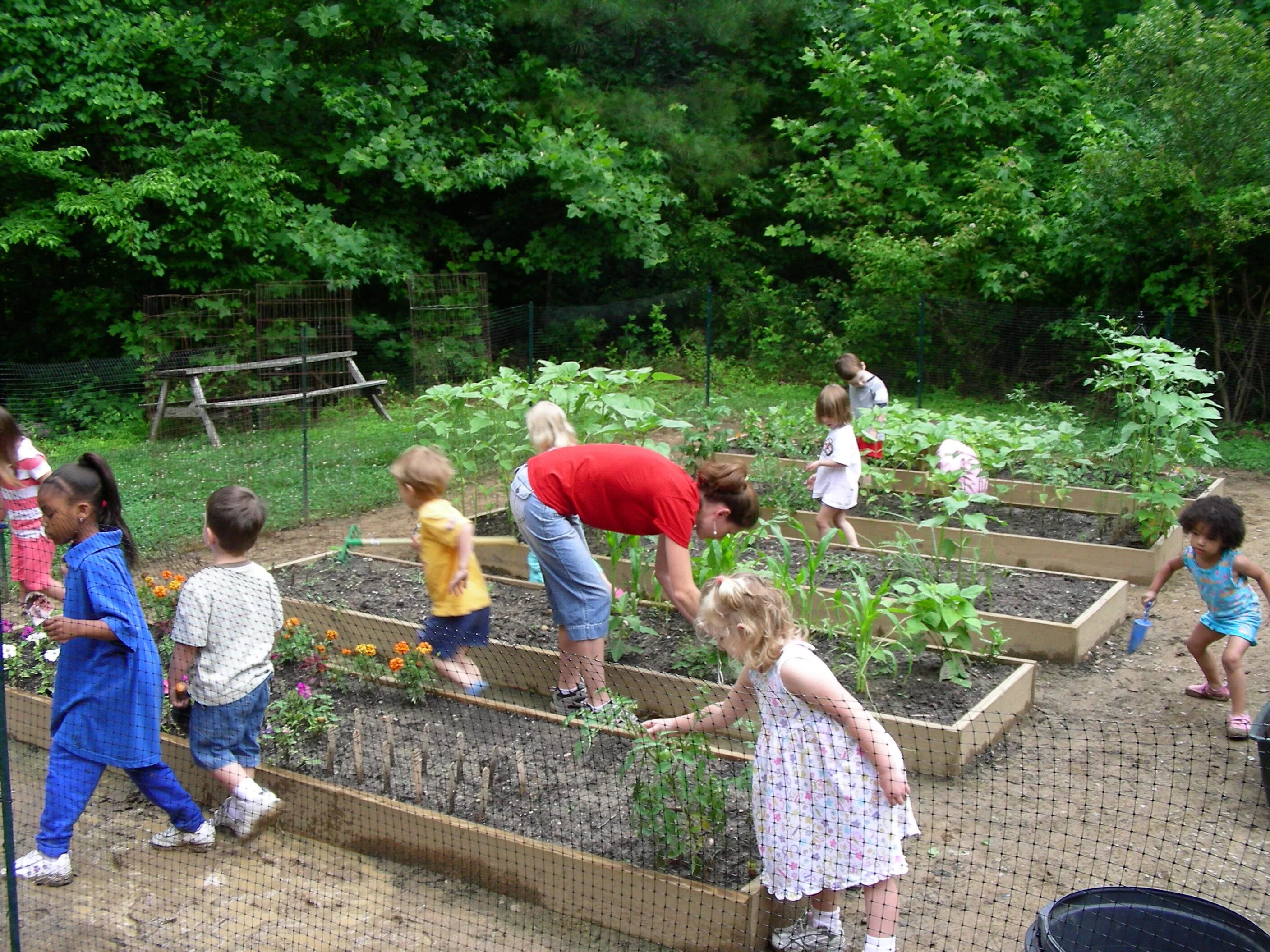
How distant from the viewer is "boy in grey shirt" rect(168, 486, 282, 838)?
352cm

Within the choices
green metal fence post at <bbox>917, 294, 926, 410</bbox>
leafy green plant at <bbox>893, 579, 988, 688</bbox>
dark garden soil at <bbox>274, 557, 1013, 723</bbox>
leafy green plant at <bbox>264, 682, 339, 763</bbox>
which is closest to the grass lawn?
green metal fence post at <bbox>917, 294, 926, 410</bbox>

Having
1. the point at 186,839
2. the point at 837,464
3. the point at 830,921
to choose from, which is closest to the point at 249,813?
the point at 186,839

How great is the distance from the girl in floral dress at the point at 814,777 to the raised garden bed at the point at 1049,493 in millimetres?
4222

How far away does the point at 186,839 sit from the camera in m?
3.59

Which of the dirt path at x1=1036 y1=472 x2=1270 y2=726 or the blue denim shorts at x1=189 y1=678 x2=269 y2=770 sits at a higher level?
the blue denim shorts at x1=189 y1=678 x2=269 y2=770

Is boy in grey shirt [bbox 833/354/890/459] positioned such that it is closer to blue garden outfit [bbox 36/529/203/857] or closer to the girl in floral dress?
the girl in floral dress

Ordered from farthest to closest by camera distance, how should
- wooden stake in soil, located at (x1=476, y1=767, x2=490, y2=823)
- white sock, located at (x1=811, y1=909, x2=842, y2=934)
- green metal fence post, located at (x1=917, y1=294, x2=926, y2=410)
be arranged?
green metal fence post, located at (x1=917, y1=294, x2=926, y2=410)
wooden stake in soil, located at (x1=476, y1=767, x2=490, y2=823)
white sock, located at (x1=811, y1=909, x2=842, y2=934)

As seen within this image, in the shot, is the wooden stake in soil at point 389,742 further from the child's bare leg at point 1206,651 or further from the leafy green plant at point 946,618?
the child's bare leg at point 1206,651

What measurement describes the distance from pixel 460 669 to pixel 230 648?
3.51 ft

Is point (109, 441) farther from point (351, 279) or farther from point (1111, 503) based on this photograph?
point (1111, 503)

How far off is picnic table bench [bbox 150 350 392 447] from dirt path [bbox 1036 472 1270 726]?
7.23m

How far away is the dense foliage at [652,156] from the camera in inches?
455

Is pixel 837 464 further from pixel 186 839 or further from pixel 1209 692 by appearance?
pixel 186 839

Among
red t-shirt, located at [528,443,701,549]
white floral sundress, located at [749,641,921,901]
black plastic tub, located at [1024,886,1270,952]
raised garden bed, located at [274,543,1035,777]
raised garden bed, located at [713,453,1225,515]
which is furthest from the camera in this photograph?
raised garden bed, located at [713,453,1225,515]
